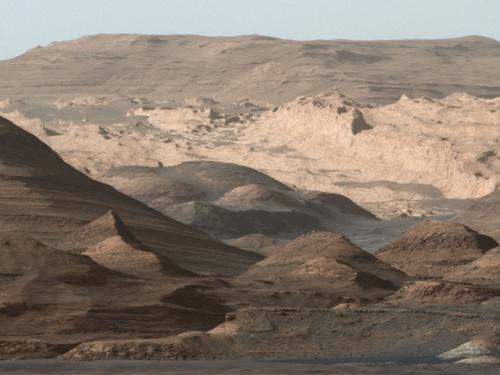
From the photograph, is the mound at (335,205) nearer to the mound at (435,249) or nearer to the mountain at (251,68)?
the mound at (435,249)

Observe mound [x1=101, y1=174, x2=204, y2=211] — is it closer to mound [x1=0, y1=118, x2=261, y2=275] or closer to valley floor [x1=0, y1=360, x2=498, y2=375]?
mound [x1=0, y1=118, x2=261, y2=275]

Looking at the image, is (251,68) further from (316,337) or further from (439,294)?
(316,337)

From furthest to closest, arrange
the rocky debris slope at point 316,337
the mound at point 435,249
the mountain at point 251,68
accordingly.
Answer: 1. the mountain at point 251,68
2. the mound at point 435,249
3. the rocky debris slope at point 316,337

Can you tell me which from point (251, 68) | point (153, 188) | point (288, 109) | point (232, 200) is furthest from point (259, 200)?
point (251, 68)

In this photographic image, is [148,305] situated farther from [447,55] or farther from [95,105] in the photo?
[447,55]

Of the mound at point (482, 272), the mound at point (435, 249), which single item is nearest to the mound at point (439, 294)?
the mound at point (482, 272)

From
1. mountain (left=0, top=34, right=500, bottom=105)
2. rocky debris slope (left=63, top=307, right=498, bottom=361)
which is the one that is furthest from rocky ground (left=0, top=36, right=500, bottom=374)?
mountain (left=0, top=34, right=500, bottom=105)
